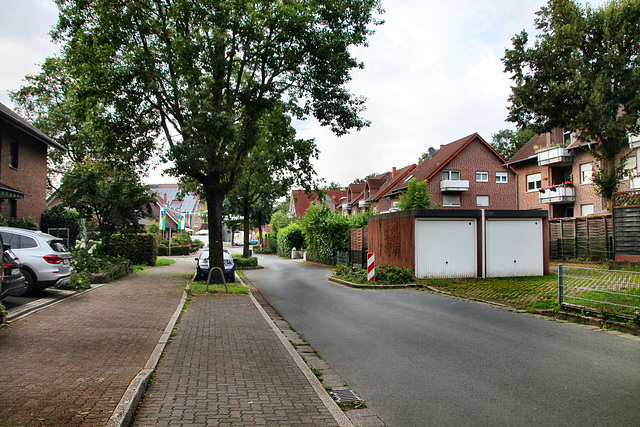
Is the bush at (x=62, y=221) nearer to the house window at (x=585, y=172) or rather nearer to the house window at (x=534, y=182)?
the house window at (x=585, y=172)

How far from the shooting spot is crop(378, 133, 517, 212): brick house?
154ft

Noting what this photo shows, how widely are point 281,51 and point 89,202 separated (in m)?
11.3

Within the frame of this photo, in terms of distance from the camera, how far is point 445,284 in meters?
17.3

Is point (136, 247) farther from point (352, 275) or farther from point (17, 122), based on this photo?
point (352, 275)

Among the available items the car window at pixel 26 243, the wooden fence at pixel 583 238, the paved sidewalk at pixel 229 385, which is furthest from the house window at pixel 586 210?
the car window at pixel 26 243

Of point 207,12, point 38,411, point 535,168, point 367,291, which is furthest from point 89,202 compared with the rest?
point 535,168

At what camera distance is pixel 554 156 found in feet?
119

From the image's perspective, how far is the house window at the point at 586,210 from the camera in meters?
34.6

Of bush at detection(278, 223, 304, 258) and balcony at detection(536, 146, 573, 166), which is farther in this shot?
bush at detection(278, 223, 304, 258)

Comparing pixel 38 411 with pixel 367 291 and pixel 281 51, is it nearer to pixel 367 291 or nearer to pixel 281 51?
pixel 367 291

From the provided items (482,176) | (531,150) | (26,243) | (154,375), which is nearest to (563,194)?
(531,150)

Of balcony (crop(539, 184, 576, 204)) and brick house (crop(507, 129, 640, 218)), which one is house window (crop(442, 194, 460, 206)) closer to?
brick house (crop(507, 129, 640, 218))

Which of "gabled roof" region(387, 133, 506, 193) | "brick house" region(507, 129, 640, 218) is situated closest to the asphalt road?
"brick house" region(507, 129, 640, 218)

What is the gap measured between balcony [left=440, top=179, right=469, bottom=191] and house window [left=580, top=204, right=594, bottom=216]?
1243cm
